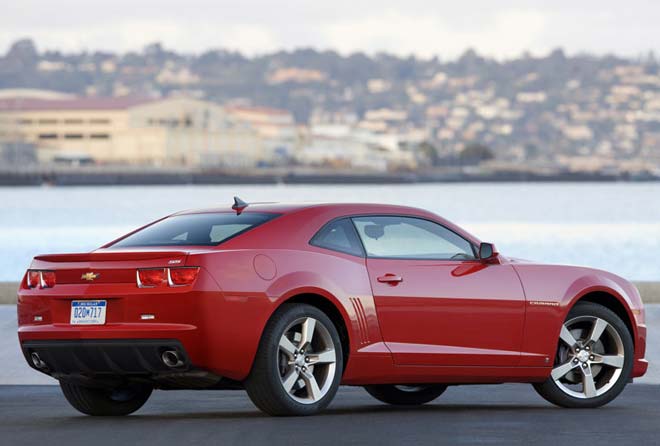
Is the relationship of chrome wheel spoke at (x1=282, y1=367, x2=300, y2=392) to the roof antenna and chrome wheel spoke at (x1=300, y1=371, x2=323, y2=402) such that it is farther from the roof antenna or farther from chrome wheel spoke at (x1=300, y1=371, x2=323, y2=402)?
the roof antenna

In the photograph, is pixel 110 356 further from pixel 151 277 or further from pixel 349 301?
pixel 349 301

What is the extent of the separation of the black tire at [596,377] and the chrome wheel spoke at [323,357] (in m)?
1.80

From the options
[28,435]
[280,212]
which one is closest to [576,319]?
[280,212]

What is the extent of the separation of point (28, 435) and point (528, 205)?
142 m

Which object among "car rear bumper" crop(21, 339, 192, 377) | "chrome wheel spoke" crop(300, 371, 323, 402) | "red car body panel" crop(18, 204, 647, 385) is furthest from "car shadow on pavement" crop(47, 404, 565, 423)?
"car rear bumper" crop(21, 339, 192, 377)

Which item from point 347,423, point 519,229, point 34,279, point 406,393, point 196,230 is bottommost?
point 519,229

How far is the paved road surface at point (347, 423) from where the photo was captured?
31.3ft

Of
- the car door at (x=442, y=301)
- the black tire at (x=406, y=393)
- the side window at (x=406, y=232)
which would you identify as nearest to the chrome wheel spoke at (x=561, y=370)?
the car door at (x=442, y=301)

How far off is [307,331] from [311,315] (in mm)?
99

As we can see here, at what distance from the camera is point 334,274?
1061 cm

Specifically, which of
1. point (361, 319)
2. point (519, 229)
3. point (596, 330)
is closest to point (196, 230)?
point (361, 319)

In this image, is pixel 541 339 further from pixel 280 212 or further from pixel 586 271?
pixel 280 212

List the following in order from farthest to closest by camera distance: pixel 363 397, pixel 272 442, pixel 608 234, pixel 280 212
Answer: pixel 608 234, pixel 363 397, pixel 280 212, pixel 272 442

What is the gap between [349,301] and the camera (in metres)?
10.7
